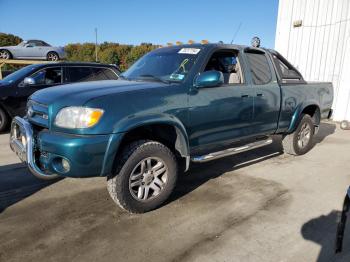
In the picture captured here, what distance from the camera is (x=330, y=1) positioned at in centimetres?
1016

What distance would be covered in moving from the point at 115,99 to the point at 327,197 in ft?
9.51

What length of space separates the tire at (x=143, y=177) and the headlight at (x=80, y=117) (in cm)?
50

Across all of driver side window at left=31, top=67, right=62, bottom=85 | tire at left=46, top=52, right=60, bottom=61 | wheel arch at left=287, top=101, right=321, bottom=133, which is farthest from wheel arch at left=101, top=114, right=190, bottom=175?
tire at left=46, top=52, right=60, bottom=61

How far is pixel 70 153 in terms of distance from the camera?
9.82ft

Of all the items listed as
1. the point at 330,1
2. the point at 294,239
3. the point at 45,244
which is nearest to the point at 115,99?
the point at 45,244

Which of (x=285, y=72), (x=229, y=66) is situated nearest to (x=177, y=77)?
(x=229, y=66)

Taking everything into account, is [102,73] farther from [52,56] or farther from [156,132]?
[52,56]

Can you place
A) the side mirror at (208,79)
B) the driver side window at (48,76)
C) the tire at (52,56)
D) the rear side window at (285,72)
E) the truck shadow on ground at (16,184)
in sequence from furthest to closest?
the tire at (52,56)
the driver side window at (48,76)
the rear side window at (285,72)
the truck shadow on ground at (16,184)
the side mirror at (208,79)

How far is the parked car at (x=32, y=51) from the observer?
17188 mm

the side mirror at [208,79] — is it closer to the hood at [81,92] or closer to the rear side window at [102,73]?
the hood at [81,92]

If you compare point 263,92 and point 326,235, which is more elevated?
point 263,92

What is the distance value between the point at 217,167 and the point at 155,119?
215cm

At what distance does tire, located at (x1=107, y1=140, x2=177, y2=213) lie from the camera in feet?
10.9

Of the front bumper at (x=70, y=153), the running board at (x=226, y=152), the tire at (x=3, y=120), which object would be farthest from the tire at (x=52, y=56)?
the front bumper at (x=70, y=153)
